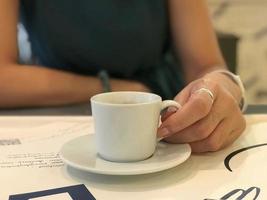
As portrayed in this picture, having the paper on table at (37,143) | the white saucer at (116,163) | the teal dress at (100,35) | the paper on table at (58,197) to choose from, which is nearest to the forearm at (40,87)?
the teal dress at (100,35)

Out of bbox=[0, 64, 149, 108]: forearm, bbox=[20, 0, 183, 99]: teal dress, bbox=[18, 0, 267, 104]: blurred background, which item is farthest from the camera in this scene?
bbox=[18, 0, 267, 104]: blurred background

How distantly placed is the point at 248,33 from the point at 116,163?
66.4 inches

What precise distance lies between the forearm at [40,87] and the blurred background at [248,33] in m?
1.09

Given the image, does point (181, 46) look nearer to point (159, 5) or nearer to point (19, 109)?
point (159, 5)

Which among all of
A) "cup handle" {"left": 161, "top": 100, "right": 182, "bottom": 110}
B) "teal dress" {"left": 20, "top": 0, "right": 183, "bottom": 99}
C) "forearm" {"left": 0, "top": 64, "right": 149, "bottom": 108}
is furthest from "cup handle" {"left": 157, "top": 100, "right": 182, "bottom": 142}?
"teal dress" {"left": 20, "top": 0, "right": 183, "bottom": 99}

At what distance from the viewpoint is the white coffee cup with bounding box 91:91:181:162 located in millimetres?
580

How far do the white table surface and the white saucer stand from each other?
0.05 ft

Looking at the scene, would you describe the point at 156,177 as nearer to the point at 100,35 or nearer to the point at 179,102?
the point at 179,102

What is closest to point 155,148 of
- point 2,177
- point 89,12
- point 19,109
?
point 2,177

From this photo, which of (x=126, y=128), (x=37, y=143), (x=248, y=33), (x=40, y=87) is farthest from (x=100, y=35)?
(x=248, y=33)

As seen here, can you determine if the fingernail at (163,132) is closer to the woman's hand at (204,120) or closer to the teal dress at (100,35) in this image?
the woman's hand at (204,120)

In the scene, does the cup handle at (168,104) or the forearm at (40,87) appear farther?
the forearm at (40,87)

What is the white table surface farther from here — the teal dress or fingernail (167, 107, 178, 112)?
the teal dress

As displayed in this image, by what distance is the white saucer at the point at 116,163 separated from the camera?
566 mm
